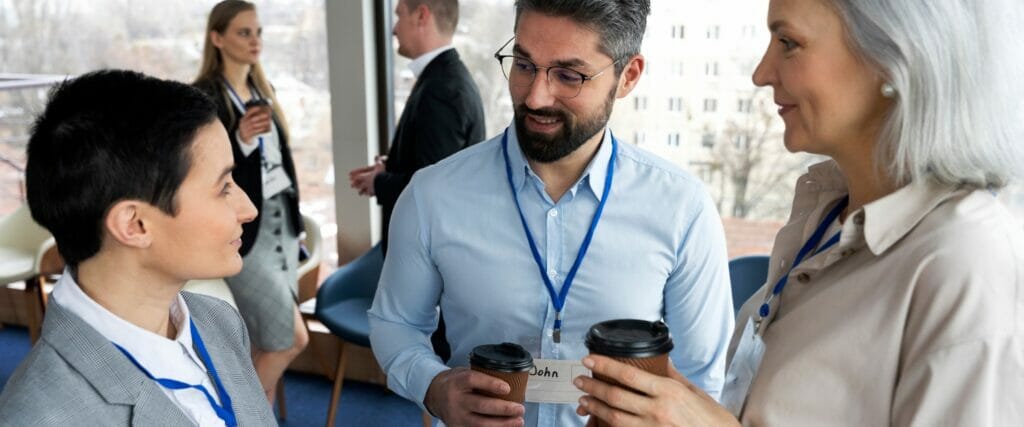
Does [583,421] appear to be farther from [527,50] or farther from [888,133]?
[888,133]

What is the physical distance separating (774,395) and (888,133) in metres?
0.41

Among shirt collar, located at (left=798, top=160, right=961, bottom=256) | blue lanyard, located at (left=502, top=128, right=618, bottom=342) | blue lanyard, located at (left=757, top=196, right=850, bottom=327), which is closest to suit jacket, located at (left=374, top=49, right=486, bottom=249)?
blue lanyard, located at (left=502, top=128, right=618, bottom=342)

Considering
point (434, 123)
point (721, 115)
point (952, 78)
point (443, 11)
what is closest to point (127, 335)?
point (952, 78)

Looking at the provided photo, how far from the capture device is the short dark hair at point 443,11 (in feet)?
13.4

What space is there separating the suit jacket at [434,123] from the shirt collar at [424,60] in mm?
31

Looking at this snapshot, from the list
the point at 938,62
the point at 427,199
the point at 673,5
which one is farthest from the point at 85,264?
the point at 673,5

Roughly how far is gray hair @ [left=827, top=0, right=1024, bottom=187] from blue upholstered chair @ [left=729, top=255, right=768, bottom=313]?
2.29 m

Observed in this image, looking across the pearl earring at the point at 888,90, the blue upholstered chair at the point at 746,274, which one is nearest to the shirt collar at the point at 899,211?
the pearl earring at the point at 888,90

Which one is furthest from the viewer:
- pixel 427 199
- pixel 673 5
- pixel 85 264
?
pixel 673 5

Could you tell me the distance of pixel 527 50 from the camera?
2.00 metres

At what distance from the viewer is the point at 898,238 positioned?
133 cm

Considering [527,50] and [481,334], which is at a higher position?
[527,50]

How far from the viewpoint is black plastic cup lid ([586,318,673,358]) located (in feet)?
4.45

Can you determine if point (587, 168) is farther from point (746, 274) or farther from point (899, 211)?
point (746, 274)
